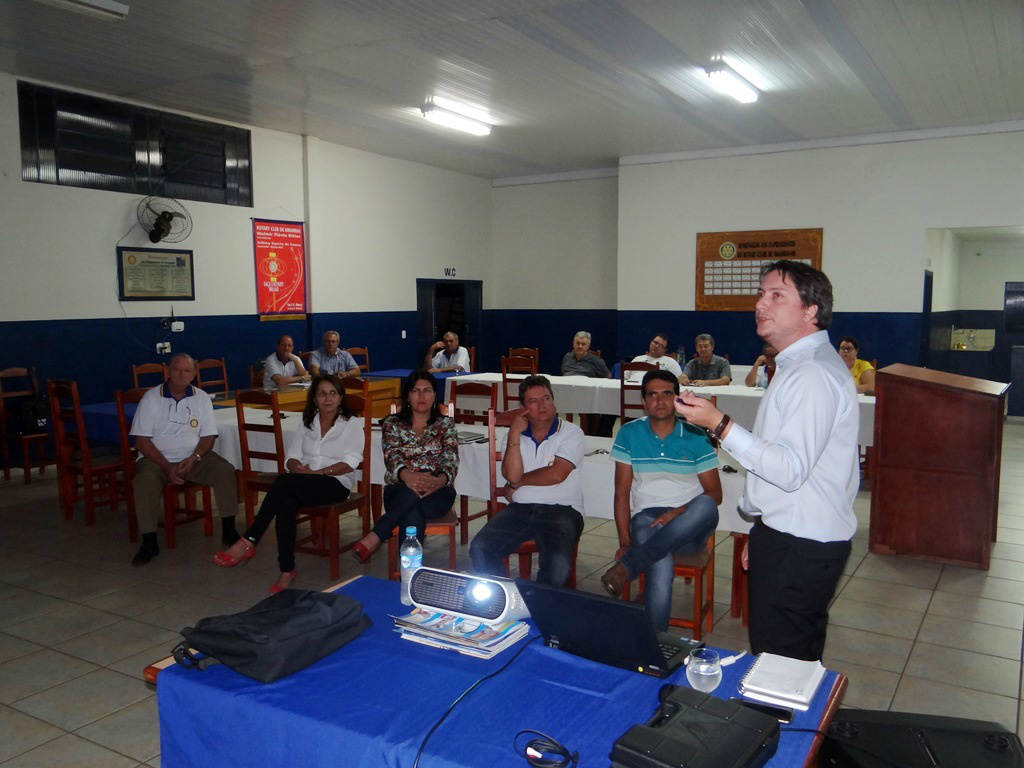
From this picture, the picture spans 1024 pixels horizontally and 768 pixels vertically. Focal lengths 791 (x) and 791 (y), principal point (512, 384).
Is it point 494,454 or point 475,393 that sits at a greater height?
point 475,393

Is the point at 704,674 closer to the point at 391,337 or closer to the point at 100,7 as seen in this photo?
the point at 100,7

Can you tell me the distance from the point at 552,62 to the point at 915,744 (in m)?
5.93

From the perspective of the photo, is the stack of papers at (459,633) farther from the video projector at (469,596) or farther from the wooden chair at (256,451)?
the wooden chair at (256,451)

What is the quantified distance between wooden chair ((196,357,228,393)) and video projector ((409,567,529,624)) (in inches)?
255

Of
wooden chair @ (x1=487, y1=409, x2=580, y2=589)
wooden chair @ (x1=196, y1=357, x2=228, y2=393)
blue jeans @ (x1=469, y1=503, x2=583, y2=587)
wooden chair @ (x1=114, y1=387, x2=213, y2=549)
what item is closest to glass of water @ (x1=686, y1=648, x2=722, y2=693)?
blue jeans @ (x1=469, y1=503, x2=583, y2=587)

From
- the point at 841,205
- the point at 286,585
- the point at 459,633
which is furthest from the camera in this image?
the point at 841,205

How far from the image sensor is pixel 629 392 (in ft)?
23.9

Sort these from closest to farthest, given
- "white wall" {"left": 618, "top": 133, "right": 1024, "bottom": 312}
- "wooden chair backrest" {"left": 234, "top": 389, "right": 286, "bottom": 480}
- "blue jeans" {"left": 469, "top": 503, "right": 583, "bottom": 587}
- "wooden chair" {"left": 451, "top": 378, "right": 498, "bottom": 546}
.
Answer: "blue jeans" {"left": 469, "top": 503, "right": 583, "bottom": 587} < "wooden chair backrest" {"left": 234, "top": 389, "right": 286, "bottom": 480} < "wooden chair" {"left": 451, "top": 378, "right": 498, "bottom": 546} < "white wall" {"left": 618, "top": 133, "right": 1024, "bottom": 312}

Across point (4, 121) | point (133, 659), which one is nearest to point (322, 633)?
point (133, 659)

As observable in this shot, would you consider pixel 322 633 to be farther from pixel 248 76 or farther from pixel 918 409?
pixel 248 76

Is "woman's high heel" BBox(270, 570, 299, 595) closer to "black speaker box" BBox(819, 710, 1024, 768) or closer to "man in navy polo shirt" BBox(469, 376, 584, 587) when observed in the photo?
"man in navy polo shirt" BBox(469, 376, 584, 587)

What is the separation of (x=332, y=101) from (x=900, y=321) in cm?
677

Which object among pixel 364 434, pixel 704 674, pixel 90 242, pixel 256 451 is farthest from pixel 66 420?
pixel 704 674

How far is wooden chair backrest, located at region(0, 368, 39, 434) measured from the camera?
22.2 ft
